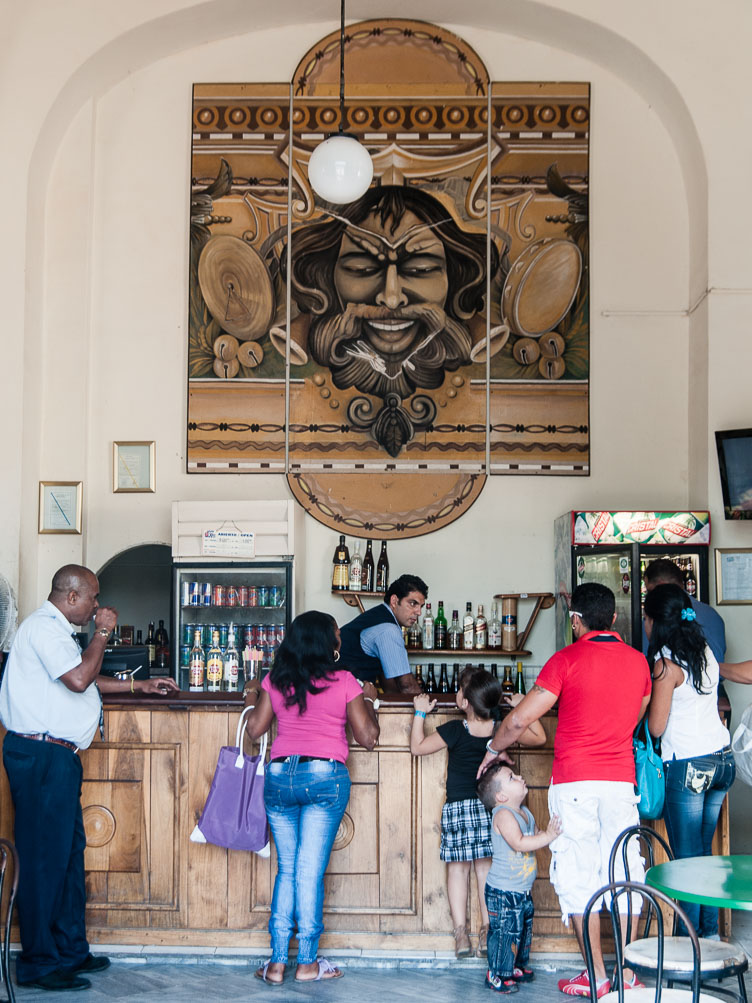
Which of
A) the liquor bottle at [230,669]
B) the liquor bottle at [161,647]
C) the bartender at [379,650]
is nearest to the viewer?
the bartender at [379,650]

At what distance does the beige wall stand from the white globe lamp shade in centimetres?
240

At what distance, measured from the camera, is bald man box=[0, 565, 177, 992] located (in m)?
4.06

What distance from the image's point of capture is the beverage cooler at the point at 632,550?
612 centimetres

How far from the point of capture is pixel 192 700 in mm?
4445

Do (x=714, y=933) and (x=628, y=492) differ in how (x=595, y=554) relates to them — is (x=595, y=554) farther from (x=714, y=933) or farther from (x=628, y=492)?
(x=714, y=933)

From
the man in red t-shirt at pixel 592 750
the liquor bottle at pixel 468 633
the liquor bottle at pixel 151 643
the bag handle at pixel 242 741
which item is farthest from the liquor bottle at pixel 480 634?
the man in red t-shirt at pixel 592 750

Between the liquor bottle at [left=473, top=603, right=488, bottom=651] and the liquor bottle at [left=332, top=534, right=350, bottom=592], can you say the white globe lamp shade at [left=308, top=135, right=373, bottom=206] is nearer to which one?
the liquor bottle at [left=332, top=534, right=350, bottom=592]

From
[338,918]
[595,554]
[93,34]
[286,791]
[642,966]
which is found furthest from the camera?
[93,34]

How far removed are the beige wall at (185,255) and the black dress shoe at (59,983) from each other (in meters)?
2.96

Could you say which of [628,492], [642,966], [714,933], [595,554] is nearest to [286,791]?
[642,966]

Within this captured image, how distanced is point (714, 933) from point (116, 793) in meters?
2.59

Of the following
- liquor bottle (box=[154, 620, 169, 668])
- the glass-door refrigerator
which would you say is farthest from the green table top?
liquor bottle (box=[154, 620, 169, 668])

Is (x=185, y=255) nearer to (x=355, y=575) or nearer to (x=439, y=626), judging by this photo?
(x=355, y=575)

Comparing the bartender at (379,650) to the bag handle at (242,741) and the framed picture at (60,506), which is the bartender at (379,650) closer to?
the bag handle at (242,741)
